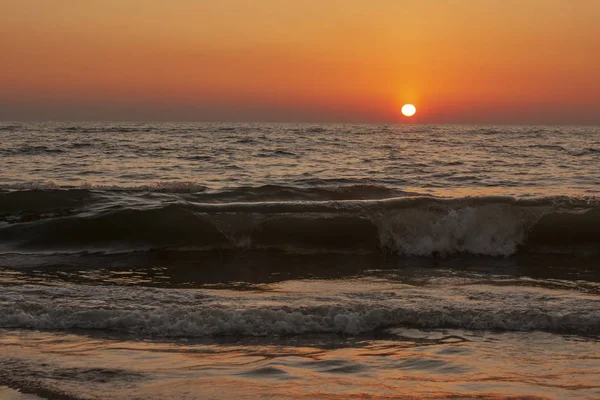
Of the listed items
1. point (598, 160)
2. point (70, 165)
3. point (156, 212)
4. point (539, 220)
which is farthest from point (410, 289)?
point (598, 160)

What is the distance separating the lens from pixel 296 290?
8.70 metres

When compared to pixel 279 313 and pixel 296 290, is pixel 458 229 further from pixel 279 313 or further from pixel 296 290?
pixel 279 313

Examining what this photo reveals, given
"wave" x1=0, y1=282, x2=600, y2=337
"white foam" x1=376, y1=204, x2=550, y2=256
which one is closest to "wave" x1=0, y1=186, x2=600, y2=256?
"white foam" x1=376, y1=204, x2=550, y2=256

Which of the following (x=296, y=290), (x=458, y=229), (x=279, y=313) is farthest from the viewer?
(x=458, y=229)

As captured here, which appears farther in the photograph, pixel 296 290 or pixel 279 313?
pixel 296 290

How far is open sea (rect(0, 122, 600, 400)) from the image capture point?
5.11 metres

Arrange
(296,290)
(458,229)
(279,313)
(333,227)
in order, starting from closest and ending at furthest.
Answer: (279,313) < (296,290) < (458,229) < (333,227)

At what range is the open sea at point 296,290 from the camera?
5109mm

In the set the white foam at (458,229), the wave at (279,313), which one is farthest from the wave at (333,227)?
the wave at (279,313)

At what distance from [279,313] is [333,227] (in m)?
6.16

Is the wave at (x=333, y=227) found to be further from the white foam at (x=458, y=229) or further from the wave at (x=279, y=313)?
the wave at (x=279, y=313)

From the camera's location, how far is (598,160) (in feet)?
91.2

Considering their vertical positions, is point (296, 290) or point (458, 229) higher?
point (458, 229)

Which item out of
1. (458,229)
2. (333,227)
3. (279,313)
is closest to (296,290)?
(279,313)
